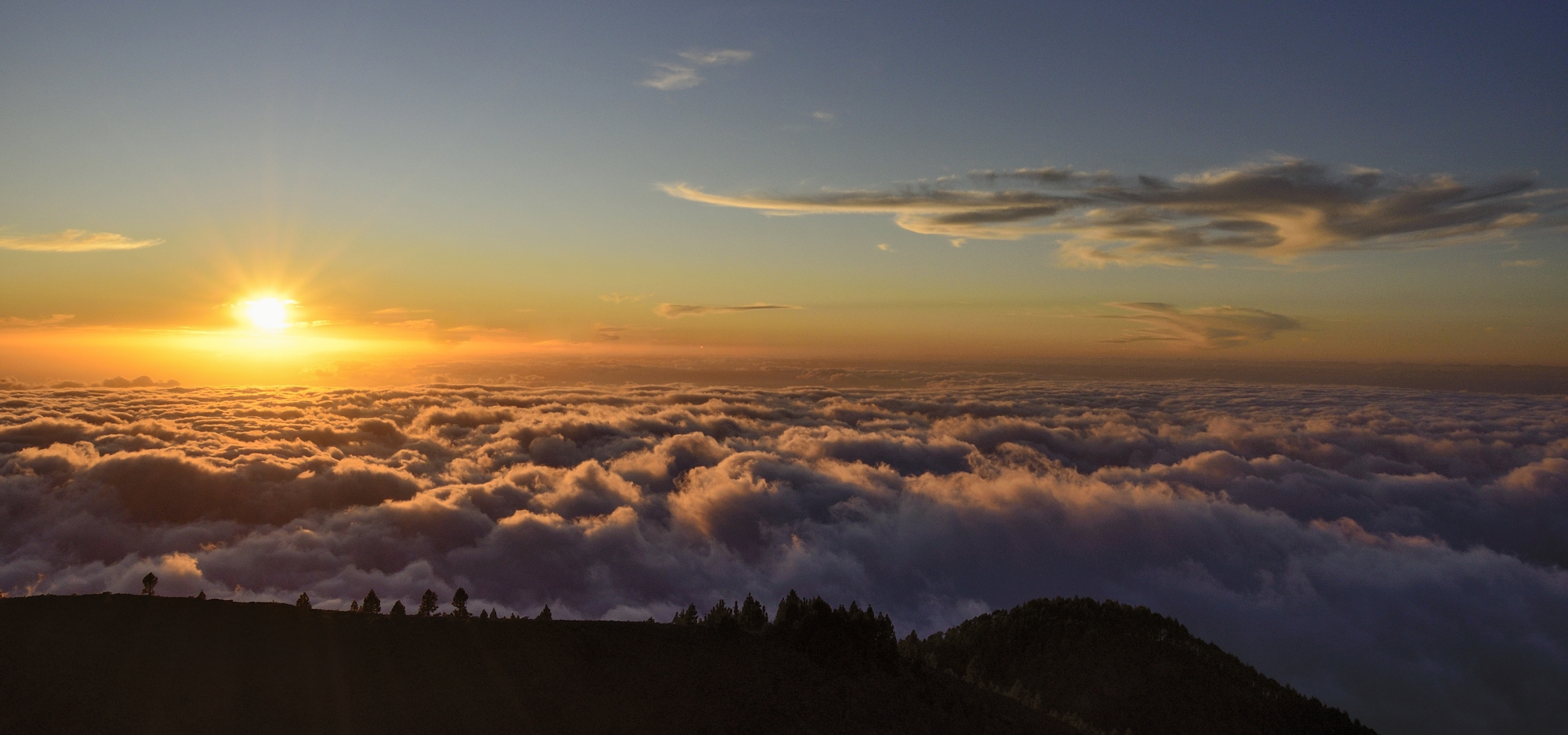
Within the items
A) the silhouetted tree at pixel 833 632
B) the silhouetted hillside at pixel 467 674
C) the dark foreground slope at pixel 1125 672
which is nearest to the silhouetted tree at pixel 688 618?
the silhouetted hillside at pixel 467 674

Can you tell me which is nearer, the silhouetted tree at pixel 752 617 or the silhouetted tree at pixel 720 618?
the silhouetted tree at pixel 720 618

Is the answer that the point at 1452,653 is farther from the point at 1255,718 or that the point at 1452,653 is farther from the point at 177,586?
the point at 177,586

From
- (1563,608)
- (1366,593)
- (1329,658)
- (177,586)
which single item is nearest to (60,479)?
(177,586)

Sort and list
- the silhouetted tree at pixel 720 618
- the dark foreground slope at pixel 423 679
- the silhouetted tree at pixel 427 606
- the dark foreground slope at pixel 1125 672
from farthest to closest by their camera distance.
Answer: the dark foreground slope at pixel 1125 672, the silhouetted tree at pixel 720 618, the silhouetted tree at pixel 427 606, the dark foreground slope at pixel 423 679

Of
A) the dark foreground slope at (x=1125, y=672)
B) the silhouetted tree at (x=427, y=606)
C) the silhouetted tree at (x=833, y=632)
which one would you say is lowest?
the dark foreground slope at (x=1125, y=672)

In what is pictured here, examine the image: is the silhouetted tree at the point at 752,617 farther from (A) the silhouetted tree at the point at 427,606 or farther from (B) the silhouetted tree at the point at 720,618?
(A) the silhouetted tree at the point at 427,606

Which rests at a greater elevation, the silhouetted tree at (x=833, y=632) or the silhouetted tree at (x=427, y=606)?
the silhouetted tree at (x=427, y=606)

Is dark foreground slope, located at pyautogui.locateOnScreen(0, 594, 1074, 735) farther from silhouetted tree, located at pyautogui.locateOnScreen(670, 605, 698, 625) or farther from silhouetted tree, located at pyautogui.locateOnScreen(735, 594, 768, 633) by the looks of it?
silhouetted tree, located at pyautogui.locateOnScreen(735, 594, 768, 633)
